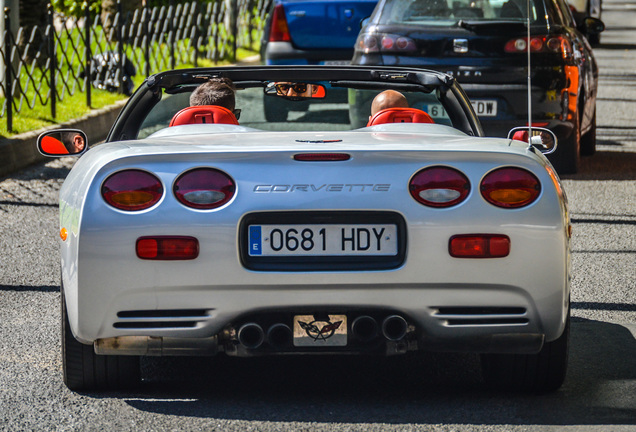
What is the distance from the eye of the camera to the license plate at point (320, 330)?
3.90 meters

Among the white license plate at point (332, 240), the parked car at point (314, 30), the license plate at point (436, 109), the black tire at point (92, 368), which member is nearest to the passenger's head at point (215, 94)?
the black tire at point (92, 368)

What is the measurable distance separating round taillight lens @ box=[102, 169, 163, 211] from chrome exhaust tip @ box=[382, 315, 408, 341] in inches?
32.7

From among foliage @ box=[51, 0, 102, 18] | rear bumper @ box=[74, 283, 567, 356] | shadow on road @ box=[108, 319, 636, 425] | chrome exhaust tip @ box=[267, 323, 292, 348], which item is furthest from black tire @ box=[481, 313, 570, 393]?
foliage @ box=[51, 0, 102, 18]

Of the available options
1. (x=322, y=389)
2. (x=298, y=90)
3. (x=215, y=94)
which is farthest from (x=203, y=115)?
(x=322, y=389)

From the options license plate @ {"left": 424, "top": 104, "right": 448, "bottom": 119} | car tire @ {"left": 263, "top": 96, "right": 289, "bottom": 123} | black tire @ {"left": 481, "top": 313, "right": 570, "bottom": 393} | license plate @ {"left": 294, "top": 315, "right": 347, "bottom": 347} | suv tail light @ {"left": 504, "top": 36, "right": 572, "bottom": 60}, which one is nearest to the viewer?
license plate @ {"left": 294, "top": 315, "right": 347, "bottom": 347}

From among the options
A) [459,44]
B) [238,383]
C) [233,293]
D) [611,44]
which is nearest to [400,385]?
[238,383]

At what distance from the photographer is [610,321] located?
5.40 meters

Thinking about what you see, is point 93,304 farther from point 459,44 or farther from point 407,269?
point 459,44

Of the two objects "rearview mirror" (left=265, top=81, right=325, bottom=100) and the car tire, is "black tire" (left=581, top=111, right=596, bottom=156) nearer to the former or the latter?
the car tire

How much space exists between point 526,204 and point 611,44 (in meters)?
28.7

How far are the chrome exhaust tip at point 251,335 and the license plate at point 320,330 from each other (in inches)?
4.7

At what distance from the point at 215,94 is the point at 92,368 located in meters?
1.37

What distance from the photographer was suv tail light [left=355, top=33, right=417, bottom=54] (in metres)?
9.78

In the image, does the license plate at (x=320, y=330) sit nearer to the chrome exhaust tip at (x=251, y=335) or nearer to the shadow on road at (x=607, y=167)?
the chrome exhaust tip at (x=251, y=335)
